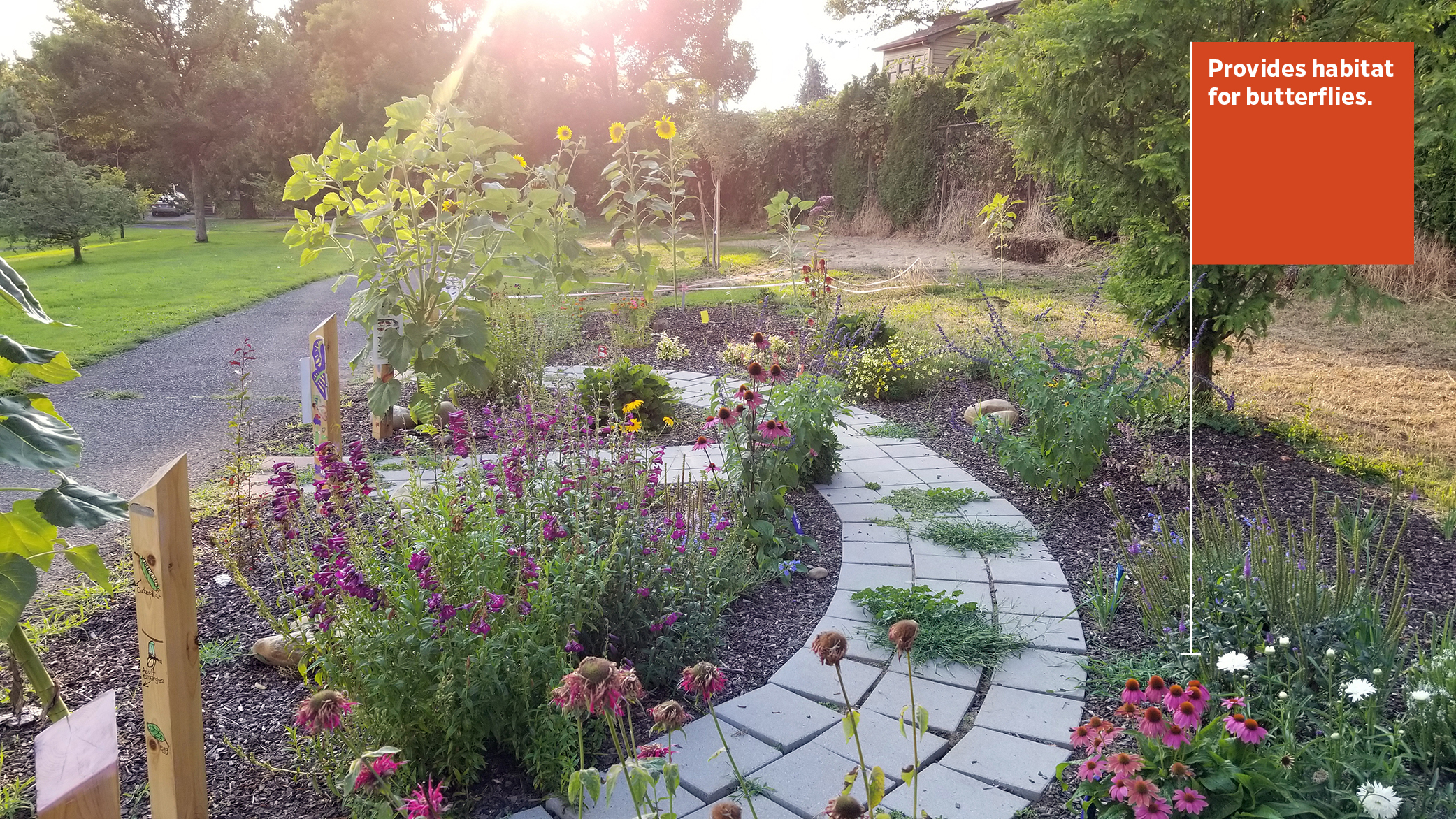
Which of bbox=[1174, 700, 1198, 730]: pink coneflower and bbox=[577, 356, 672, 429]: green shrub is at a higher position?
bbox=[577, 356, 672, 429]: green shrub

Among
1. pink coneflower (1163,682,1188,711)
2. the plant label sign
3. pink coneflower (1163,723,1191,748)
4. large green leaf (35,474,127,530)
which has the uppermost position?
the plant label sign

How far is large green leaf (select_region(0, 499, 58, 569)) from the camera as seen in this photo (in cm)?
161

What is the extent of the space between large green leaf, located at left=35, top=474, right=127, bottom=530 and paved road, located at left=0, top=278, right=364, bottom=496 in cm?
272

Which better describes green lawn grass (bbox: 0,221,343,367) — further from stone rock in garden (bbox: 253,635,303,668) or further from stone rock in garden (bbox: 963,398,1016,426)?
stone rock in garden (bbox: 963,398,1016,426)

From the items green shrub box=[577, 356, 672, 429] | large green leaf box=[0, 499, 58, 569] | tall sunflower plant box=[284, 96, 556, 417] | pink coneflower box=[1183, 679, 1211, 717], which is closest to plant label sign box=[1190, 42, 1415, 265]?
pink coneflower box=[1183, 679, 1211, 717]

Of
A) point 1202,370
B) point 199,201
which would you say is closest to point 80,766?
point 1202,370

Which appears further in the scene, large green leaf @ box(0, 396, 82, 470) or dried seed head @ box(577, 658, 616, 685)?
large green leaf @ box(0, 396, 82, 470)

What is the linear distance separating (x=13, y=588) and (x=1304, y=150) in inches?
157

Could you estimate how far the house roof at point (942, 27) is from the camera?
22641 mm

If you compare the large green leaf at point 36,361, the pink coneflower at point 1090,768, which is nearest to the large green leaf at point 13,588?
the large green leaf at point 36,361

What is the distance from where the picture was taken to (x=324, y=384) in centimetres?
380

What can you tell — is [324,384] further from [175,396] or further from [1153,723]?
[1153,723]

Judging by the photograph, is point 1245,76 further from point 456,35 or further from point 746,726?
point 456,35

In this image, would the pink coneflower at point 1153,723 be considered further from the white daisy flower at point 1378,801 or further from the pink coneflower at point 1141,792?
the white daisy flower at point 1378,801
